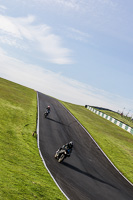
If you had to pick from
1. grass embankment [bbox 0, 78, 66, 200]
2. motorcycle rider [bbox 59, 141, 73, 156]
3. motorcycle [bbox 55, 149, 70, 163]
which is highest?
motorcycle rider [bbox 59, 141, 73, 156]

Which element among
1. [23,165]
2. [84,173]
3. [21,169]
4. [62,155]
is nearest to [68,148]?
[62,155]

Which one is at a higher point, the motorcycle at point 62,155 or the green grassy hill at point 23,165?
the motorcycle at point 62,155

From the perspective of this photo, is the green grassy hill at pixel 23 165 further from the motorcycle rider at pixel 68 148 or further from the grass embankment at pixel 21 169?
the motorcycle rider at pixel 68 148

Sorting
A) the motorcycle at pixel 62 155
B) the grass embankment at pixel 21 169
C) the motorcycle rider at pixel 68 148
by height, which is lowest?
the grass embankment at pixel 21 169

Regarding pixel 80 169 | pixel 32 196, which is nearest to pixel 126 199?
pixel 80 169

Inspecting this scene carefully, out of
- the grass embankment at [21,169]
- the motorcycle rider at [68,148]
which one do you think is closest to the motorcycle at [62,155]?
the motorcycle rider at [68,148]

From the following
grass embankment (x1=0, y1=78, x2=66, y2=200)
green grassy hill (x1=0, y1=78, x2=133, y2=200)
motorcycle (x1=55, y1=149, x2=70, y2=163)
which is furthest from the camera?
motorcycle (x1=55, y1=149, x2=70, y2=163)

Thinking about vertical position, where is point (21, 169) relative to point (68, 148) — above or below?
below

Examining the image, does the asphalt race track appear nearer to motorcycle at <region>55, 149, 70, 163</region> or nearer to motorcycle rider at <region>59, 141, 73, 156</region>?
motorcycle at <region>55, 149, 70, 163</region>

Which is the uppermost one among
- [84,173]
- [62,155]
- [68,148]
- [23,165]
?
[68,148]

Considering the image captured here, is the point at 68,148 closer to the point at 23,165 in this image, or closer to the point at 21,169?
the point at 23,165

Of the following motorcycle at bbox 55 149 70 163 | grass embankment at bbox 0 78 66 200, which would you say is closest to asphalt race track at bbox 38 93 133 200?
motorcycle at bbox 55 149 70 163

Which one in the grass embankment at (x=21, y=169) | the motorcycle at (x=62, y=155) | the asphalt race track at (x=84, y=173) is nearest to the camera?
the grass embankment at (x=21, y=169)

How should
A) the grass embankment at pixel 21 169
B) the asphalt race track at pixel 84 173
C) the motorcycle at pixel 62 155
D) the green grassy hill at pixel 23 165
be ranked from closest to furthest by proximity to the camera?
the grass embankment at pixel 21 169 < the green grassy hill at pixel 23 165 < the asphalt race track at pixel 84 173 < the motorcycle at pixel 62 155
